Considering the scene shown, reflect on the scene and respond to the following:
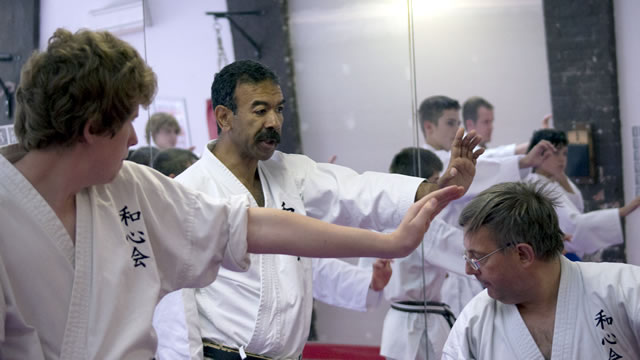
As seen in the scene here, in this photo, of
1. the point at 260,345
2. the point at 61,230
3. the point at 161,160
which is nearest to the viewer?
the point at 61,230

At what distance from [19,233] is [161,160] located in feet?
5.74

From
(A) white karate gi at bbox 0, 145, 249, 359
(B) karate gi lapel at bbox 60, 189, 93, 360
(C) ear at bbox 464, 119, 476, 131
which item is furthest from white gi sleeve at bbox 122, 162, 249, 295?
(C) ear at bbox 464, 119, 476, 131

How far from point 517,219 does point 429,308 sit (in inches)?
32.0

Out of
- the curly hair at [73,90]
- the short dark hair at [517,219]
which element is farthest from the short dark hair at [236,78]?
the curly hair at [73,90]

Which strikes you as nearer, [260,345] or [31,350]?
[31,350]

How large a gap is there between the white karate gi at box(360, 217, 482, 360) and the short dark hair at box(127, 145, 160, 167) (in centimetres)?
102

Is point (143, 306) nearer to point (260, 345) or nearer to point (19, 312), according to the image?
point (19, 312)

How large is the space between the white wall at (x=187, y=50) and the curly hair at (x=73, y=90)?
1503mm

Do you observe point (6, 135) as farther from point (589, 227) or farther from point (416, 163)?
point (589, 227)

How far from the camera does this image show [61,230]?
4.17 ft

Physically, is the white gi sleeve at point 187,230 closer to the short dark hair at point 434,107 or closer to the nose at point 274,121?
the nose at point 274,121

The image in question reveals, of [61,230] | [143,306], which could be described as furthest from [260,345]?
[61,230]

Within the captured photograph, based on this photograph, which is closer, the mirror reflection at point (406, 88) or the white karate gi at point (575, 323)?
the white karate gi at point (575, 323)

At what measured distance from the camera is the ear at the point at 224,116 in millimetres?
2285
